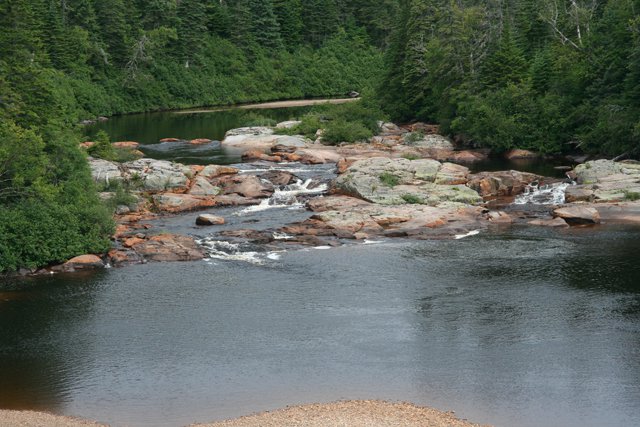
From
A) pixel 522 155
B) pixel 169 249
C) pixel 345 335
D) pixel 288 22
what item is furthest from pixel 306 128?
pixel 288 22

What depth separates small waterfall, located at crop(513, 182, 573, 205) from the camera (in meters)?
56.9

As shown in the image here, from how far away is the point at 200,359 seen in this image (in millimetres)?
32125

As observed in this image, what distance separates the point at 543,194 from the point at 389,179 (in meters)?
10.6

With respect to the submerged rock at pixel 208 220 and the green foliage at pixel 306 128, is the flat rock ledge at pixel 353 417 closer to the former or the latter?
the submerged rock at pixel 208 220

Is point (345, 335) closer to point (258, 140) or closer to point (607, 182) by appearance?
point (607, 182)

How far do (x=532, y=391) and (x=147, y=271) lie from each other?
21.7m

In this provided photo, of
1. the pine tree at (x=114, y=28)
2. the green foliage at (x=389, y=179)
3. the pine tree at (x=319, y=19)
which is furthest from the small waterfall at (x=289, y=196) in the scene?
the pine tree at (x=319, y=19)

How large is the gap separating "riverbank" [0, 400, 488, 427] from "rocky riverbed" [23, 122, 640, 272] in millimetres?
17572

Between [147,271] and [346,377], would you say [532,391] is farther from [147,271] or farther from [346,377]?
[147,271]

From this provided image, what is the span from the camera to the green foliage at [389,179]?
190 ft

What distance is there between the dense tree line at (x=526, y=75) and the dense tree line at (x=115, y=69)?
35.5 m

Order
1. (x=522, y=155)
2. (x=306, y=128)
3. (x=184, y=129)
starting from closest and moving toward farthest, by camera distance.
A: (x=522, y=155), (x=306, y=128), (x=184, y=129)

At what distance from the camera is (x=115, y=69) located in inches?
4663

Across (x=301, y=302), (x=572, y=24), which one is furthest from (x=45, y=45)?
(x=301, y=302)
